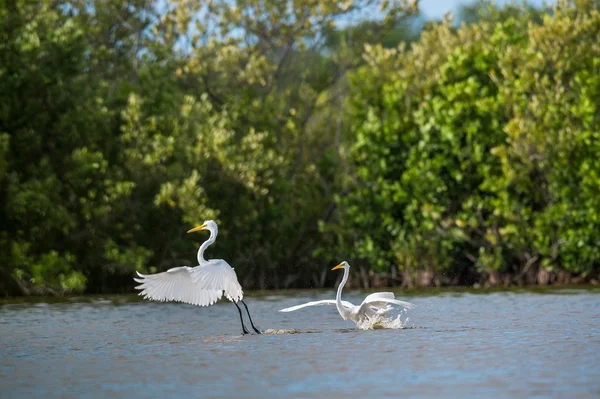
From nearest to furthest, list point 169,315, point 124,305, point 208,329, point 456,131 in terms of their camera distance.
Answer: point 208,329, point 169,315, point 124,305, point 456,131

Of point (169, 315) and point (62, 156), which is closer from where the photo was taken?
point (169, 315)

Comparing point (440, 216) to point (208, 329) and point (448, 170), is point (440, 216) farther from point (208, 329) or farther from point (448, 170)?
point (208, 329)

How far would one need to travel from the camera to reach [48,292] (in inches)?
1254

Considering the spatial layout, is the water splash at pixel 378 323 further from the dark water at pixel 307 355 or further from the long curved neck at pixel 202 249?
the long curved neck at pixel 202 249

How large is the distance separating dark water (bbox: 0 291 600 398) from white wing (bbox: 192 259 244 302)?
0.73 metres

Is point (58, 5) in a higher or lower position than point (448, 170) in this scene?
higher

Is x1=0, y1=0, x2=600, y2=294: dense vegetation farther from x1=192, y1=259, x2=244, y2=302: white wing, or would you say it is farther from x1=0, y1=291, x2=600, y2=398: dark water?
x1=192, y1=259, x2=244, y2=302: white wing

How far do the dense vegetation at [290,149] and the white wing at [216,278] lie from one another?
12.8 meters

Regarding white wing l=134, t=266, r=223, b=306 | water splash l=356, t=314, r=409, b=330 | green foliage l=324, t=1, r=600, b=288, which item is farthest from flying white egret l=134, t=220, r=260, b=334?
green foliage l=324, t=1, r=600, b=288

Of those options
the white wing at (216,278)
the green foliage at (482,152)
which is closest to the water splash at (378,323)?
the white wing at (216,278)

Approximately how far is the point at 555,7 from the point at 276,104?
893cm

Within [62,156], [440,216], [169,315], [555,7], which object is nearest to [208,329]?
[169,315]

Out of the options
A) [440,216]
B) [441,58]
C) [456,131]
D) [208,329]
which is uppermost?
[441,58]

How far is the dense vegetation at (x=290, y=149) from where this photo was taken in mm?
33062
